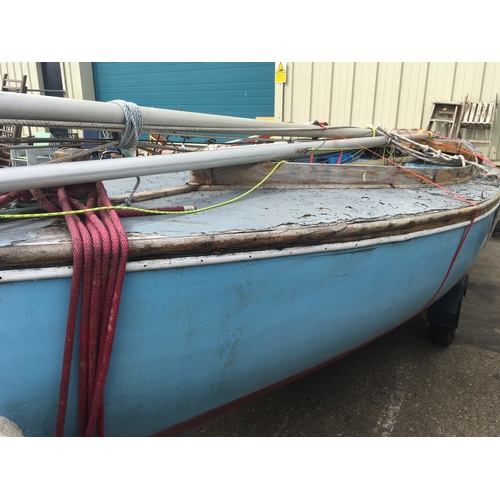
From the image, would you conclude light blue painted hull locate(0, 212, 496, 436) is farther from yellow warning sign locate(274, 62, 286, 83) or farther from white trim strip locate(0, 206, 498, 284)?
yellow warning sign locate(274, 62, 286, 83)

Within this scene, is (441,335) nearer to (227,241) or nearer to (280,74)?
(227,241)

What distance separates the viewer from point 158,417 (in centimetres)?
150

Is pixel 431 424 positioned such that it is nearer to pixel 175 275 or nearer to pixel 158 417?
pixel 158 417

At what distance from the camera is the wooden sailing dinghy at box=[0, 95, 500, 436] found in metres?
1.19

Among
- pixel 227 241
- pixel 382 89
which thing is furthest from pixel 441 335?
pixel 382 89

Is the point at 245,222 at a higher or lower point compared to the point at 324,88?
lower

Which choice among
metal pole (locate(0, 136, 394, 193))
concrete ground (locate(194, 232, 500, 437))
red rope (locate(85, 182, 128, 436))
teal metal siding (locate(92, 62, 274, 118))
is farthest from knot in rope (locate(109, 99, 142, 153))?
teal metal siding (locate(92, 62, 274, 118))

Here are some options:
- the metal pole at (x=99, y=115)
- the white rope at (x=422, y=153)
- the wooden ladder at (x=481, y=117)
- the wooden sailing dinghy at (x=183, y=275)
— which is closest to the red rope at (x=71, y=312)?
the wooden sailing dinghy at (x=183, y=275)

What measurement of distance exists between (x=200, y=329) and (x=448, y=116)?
542 centimetres

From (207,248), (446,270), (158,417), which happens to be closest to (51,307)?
(207,248)

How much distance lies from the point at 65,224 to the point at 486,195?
2.55m

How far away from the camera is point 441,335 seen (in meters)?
2.95

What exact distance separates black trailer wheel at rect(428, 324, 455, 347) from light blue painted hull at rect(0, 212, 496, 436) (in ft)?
3.83

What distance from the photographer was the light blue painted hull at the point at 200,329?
1.19 meters
